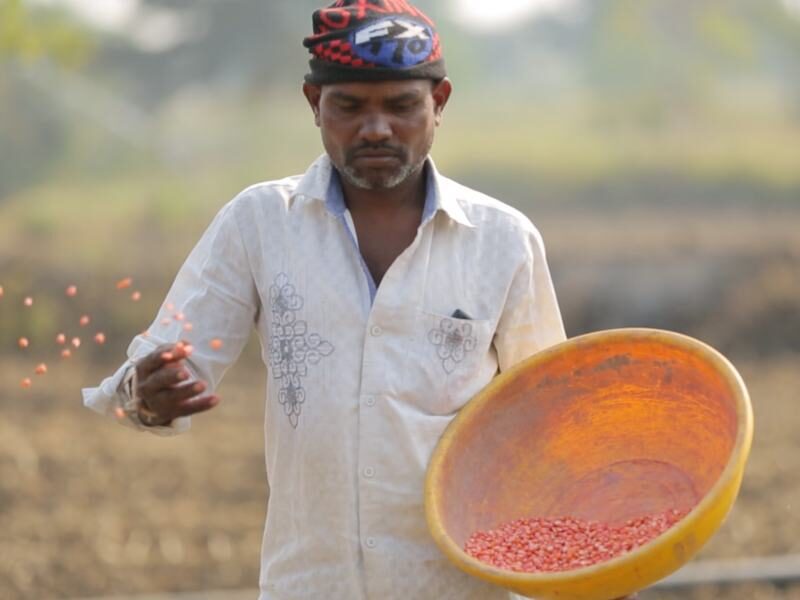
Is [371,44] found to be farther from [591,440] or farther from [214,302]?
[591,440]

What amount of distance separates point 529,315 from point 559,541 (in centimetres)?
44

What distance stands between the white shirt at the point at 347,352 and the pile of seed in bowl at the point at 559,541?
0.10 metres

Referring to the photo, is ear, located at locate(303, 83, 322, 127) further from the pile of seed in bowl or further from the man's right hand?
the pile of seed in bowl


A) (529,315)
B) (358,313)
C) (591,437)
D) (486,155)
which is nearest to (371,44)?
(358,313)

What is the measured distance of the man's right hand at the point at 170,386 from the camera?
2.67 meters

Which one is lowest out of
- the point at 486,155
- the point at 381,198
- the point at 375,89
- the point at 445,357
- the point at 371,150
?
the point at 486,155

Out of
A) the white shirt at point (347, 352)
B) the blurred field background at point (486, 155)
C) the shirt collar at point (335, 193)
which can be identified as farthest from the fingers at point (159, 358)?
the blurred field background at point (486, 155)

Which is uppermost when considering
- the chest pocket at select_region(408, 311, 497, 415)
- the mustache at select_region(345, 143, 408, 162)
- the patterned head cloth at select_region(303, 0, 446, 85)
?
the patterned head cloth at select_region(303, 0, 446, 85)

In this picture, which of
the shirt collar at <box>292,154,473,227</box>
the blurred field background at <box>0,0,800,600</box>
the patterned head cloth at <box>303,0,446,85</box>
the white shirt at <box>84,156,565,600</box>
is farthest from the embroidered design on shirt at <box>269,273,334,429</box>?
the blurred field background at <box>0,0,800,600</box>

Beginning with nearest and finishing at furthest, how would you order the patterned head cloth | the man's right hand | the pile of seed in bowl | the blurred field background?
the man's right hand, the pile of seed in bowl, the patterned head cloth, the blurred field background

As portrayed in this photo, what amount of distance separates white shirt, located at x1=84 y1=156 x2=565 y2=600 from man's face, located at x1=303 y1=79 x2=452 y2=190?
106 mm

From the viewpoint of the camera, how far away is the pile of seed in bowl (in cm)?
278

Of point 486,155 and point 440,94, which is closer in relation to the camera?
point 440,94

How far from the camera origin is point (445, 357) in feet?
9.64
